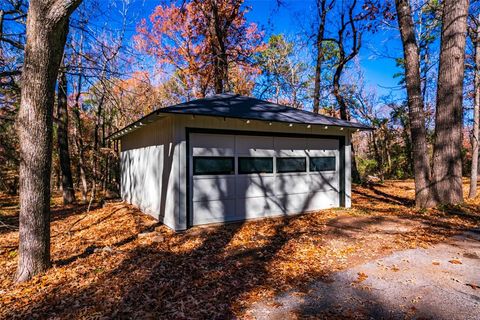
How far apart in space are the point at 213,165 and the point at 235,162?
58 centimetres

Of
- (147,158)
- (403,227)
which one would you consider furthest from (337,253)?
(147,158)

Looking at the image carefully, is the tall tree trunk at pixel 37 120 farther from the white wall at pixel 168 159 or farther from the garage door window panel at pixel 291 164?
the garage door window panel at pixel 291 164

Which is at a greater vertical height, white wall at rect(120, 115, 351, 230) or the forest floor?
white wall at rect(120, 115, 351, 230)

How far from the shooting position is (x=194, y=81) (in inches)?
687

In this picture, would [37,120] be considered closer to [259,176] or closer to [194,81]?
[259,176]

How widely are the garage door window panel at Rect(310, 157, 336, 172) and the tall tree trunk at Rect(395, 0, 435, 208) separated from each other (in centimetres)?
225

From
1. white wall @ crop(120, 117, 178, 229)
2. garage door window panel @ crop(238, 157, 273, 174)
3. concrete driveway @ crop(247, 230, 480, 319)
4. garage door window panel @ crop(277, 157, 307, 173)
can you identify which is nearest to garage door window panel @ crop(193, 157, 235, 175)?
garage door window panel @ crop(238, 157, 273, 174)

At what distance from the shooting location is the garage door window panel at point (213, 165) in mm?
6105

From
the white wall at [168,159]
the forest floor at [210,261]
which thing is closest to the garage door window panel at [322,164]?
the white wall at [168,159]

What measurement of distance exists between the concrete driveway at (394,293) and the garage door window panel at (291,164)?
A: 356 centimetres

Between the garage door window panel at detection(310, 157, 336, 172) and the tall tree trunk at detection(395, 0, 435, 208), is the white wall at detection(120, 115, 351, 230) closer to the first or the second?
the garage door window panel at detection(310, 157, 336, 172)

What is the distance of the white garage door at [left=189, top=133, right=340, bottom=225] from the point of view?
6.18 meters

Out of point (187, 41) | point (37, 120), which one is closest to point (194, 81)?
point (187, 41)

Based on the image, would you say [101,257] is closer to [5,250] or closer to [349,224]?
[5,250]
